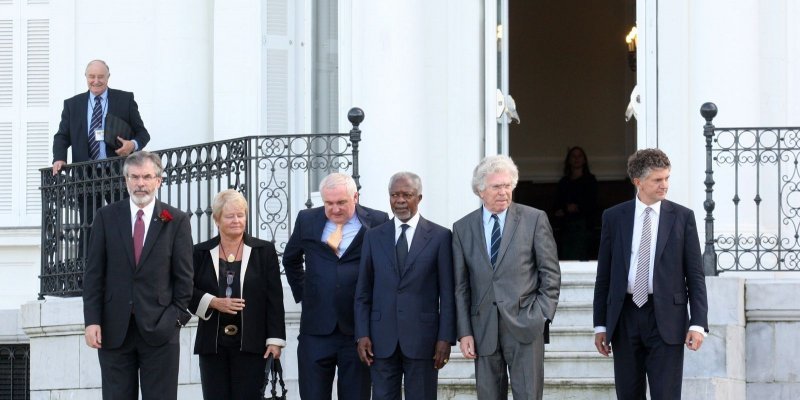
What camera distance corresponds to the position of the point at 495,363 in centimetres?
1140

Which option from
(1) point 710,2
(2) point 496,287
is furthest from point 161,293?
(1) point 710,2

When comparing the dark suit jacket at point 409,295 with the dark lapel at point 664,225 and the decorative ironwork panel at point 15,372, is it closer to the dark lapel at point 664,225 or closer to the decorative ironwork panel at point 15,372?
the dark lapel at point 664,225

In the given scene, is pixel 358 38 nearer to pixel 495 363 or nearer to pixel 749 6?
pixel 749 6

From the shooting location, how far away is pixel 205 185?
1586 centimetres

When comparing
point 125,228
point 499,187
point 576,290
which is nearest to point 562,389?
point 576,290

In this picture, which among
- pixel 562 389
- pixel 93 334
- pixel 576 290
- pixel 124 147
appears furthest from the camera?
pixel 124 147

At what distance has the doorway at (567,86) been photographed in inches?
843

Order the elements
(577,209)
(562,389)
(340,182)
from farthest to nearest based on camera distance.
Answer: (577,209) → (562,389) → (340,182)

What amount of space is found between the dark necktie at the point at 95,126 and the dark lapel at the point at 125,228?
377 centimetres

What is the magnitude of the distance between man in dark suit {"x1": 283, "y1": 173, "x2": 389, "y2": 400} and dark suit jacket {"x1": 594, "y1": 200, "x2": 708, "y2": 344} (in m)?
1.57

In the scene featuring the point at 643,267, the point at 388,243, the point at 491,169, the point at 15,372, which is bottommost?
the point at 15,372

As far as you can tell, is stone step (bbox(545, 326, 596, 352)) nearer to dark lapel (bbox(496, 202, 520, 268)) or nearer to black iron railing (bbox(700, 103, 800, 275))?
black iron railing (bbox(700, 103, 800, 275))

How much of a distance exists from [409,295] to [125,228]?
72.8 inches

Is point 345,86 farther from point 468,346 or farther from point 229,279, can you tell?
point 468,346
